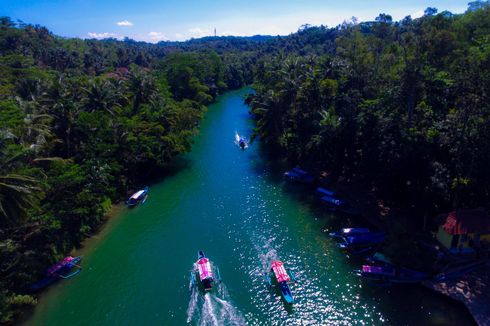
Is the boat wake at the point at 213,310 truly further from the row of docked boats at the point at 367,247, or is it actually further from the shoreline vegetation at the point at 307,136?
the shoreline vegetation at the point at 307,136

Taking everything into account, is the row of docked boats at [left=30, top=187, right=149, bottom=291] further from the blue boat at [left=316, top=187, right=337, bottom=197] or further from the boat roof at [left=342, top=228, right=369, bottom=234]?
the blue boat at [left=316, top=187, right=337, bottom=197]

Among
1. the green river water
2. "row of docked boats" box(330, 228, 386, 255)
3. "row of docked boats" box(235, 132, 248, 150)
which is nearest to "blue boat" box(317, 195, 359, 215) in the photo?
the green river water

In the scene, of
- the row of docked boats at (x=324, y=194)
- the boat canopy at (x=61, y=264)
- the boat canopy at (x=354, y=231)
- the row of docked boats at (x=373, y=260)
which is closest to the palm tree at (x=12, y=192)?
the boat canopy at (x=61, y=264)

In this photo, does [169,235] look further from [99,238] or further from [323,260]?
[323,260]

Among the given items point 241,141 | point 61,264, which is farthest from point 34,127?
point 241,141

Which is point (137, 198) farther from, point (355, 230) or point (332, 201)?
point (355, 230)
